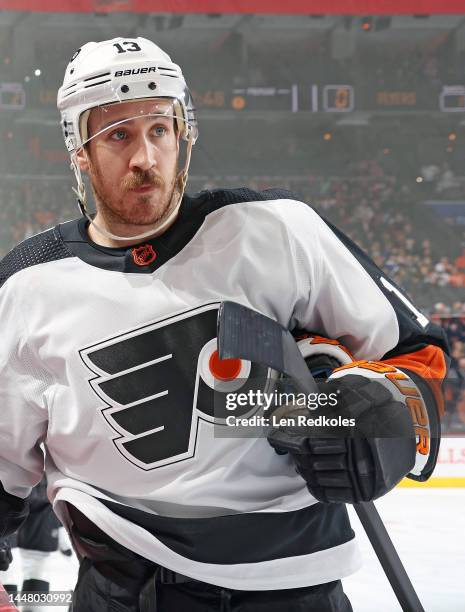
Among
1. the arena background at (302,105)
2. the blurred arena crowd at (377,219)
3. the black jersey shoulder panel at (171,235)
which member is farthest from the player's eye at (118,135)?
the arena background at (302,105)

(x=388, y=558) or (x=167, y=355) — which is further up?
(x=167, y=355)

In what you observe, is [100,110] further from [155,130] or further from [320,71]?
[320,71]

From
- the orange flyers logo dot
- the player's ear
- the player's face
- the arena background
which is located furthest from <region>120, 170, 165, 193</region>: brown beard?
the arena background

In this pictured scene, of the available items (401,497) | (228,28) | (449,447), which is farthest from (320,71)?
(401,497)

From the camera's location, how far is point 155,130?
1226 millimetres

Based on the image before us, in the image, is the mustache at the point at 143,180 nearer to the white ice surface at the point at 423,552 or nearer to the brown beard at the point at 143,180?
the brown beard at the point at 143,180

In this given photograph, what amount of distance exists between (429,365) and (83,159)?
565 mm

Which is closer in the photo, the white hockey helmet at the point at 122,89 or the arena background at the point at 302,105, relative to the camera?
the white hockey helmet at the point at 122,89

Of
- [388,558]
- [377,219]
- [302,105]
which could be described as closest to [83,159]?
[388,558]

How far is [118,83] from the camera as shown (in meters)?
1.22

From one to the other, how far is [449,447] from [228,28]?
14.7 ft

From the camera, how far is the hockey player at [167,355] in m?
1.14

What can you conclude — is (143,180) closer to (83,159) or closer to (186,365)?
(83,159)

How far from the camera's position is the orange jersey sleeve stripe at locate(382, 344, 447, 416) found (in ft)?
3.51
